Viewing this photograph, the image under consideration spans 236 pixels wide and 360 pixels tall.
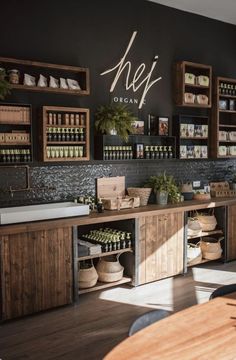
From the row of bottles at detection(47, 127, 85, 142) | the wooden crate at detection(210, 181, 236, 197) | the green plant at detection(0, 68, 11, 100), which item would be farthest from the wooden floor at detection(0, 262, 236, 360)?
the green plant at detection(0, 68, 11, 100)

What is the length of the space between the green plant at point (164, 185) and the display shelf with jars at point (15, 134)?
203 centimetres

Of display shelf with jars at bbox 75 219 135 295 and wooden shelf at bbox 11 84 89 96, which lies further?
display shelf with jars at bbox 75 219 135 295

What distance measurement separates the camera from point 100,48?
614cm

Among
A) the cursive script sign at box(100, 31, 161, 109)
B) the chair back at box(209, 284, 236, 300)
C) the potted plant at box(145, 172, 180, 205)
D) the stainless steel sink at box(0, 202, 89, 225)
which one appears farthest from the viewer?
the potted plant at box(145, 172, 180, 205)

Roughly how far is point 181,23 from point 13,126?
3.47 meters

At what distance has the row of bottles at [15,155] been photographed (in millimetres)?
5199

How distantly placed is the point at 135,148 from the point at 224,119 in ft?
7.91

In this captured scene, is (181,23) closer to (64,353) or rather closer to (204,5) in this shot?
(204,5)

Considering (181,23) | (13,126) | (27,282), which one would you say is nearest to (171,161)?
(181,23)

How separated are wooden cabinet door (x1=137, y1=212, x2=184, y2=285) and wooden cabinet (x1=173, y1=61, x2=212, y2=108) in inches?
78.4

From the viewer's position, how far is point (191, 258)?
6566 mm

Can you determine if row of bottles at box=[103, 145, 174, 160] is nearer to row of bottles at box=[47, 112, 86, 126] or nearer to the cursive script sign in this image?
row of bottles at box=[47, 112, 86, 126]

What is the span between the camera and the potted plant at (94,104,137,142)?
5.92 m

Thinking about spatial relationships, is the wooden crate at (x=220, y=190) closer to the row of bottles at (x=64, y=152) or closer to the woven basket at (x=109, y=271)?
the woven basket at (x=109, y=271)
